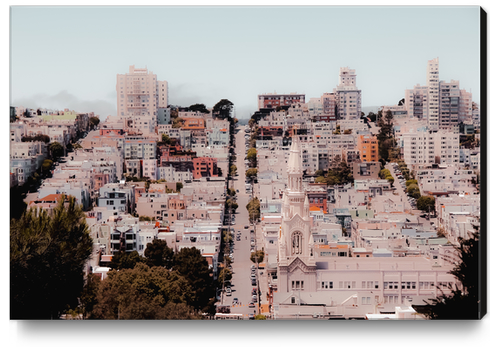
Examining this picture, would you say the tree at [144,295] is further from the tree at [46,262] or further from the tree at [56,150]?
the tree at [56,150]

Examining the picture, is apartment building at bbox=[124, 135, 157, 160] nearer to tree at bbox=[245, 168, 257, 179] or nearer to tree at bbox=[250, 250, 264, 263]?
tree at bbox=[245, 168, 257, 179]

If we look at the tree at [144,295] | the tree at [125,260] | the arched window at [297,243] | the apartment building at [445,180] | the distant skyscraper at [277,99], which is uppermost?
the distant skyscraper at [277,99]

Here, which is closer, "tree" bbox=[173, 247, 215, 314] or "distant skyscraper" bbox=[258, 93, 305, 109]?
"tree" bbox=[173, 247, 215, 314]

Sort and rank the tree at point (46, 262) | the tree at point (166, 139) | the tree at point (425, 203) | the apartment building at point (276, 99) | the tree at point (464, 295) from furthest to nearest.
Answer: the tree at point (166, 139) → the tree at point (425, 203) → the apartment building at point (276, 99) → the tree at point (46, 262) → the tree at point (464, 295)

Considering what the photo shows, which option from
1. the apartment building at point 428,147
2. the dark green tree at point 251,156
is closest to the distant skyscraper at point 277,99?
the dark green tree at point 251,156

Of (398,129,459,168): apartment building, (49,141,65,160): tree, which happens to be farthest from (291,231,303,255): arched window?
(49,141,65,160): tree
